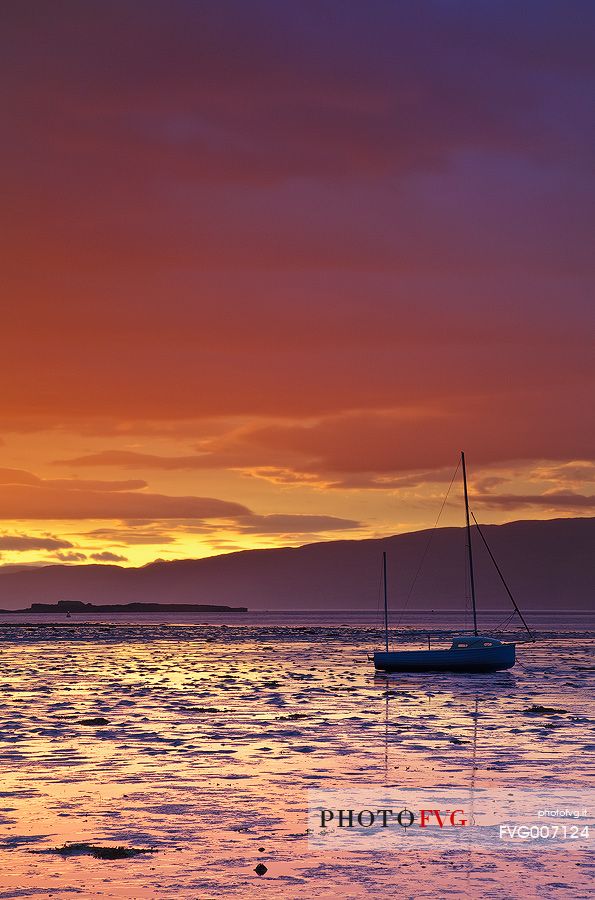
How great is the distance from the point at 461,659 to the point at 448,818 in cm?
5839

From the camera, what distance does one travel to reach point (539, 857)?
63.5 ft

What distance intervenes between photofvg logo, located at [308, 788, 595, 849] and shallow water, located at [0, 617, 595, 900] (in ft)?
0.65

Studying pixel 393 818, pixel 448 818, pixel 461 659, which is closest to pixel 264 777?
pixel 393 818

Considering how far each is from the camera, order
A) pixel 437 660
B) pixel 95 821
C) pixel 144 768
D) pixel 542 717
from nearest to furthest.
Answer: pixel 95 821, pixel 144 768, pixel 542 717, pixel 437 660

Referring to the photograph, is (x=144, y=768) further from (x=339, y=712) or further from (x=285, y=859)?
(x=339, y=712)

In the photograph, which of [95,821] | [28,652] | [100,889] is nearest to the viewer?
[100,889]

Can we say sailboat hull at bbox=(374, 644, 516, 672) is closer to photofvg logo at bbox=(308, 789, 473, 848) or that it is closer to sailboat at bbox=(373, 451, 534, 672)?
sailboat at bbox=(373, 451, 534, 672)

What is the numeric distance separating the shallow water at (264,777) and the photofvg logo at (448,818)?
198mm

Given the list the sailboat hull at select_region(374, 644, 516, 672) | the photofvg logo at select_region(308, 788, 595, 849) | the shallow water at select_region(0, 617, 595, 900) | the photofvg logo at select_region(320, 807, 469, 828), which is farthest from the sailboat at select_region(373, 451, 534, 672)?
the photofvg logo at select_region(320, 807, 469, 828)

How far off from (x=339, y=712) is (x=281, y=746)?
501 inches

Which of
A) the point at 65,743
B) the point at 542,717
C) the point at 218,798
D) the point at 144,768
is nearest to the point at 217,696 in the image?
the point at 542,717

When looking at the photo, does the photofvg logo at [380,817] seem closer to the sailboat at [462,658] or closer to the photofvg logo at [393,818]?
the photofvg logo at [393,818]

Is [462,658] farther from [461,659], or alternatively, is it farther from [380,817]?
[380,817]

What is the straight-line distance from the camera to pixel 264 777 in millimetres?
27969
